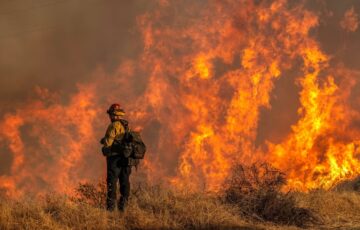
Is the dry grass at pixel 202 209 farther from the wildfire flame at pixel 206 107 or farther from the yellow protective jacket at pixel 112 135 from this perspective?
the wildfire flame at pixel 206 107

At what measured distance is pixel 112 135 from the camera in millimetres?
8273

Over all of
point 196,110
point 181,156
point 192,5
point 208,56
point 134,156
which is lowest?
point 134,156

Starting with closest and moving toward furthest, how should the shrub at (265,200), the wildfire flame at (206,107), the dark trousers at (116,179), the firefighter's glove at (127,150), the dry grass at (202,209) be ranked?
1. the dry grass at (202,209)
2. the dark trousers at (116,179)
3. the firefighter's glove at (127,150)
4. the shrub at (265,200)
5. the wildfire flame at (206,107)

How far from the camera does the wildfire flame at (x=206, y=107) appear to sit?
20.2m

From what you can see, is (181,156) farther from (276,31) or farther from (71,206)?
(71,206)

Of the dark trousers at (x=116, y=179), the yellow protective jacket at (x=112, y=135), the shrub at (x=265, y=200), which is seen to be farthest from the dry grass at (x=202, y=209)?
the yellow protective jacket at (x=112, y=135)

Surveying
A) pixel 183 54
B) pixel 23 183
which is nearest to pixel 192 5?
pixel 183 54

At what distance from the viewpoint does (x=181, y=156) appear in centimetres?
2377

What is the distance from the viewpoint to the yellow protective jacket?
8.16 meters

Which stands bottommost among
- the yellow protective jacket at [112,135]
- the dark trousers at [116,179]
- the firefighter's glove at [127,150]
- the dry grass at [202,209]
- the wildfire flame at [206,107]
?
the dry grass at [202,209]

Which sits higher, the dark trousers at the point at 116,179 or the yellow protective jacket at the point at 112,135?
the yellow protective jacket at the point at 112,135

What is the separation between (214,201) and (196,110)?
51.7 feet

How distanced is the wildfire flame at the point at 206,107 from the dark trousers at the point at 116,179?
1021 cm

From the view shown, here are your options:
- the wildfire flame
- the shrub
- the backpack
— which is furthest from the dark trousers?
the wildfire flame
